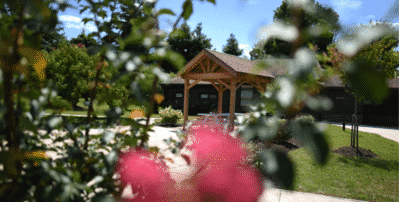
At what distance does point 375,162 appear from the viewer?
19.3ft

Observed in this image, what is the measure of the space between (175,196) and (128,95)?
1.75ft

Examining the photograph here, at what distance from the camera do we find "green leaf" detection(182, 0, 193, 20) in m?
0.79

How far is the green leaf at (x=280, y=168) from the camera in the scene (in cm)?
45

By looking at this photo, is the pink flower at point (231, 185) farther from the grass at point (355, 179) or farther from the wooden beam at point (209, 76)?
the wooden beam at point (209, 76)

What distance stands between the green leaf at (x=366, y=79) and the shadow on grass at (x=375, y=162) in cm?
627

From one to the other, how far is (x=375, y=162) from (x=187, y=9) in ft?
22.0

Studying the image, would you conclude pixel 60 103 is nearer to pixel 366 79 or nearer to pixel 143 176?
pixel 143 176

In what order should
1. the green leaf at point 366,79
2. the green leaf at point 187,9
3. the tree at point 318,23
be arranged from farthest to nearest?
the green leaf at point 187,9
the tree at point 318,23
the green leaf at point 366,79

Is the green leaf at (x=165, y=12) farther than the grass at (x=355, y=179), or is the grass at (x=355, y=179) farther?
the grass at (x=355, y=179)

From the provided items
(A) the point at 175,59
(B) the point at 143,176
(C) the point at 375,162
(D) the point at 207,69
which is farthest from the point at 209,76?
(B) the point at 143,176

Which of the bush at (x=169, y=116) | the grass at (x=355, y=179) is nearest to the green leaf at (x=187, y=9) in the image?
the grass at (x=355, y=179)

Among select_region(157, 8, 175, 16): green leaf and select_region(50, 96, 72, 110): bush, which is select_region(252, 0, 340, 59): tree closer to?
select_region(157, 8, 175, 16): green leaf

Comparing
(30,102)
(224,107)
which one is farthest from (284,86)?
(224,107)

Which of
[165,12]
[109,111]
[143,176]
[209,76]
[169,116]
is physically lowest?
[169,116]
